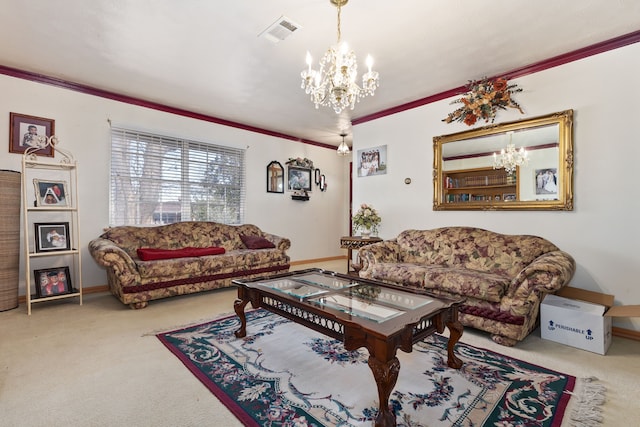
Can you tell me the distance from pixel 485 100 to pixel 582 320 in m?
2.37

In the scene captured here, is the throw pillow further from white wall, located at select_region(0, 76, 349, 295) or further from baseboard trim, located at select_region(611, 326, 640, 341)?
baseboard trim, located at select_region(611, 326, 640, 341)

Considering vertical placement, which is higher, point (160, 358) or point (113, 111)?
point (113, 111)

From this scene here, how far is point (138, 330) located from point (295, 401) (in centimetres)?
173

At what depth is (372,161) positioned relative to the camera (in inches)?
187

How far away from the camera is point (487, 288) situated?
2.43 metres

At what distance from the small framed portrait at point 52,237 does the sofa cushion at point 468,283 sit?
3.87 metres

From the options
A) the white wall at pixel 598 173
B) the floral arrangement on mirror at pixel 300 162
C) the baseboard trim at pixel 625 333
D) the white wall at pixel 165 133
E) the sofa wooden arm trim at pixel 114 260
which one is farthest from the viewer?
the floral arrangement on mirror at pixel 300 162

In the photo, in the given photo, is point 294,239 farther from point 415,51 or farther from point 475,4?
point 475,4

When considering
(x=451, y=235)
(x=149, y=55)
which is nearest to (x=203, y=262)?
(x=149, y=55)

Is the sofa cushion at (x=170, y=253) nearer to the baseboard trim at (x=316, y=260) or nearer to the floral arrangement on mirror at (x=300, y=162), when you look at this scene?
the baseboard trim at (x=316, y=260)

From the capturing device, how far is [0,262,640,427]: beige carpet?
151cm

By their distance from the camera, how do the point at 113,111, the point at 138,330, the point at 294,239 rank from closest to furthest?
the point at 138,330, the point at 113,111, the point at 294,239

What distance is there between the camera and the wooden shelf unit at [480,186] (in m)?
3.36

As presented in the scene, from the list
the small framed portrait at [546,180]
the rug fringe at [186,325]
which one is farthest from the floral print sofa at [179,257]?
the small framed portrait at [546,180]
